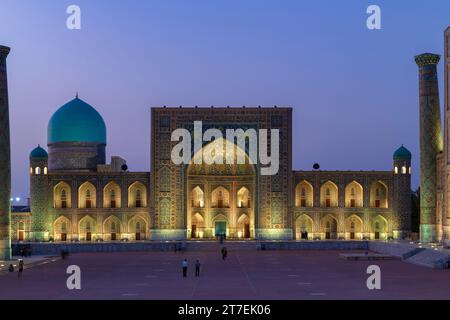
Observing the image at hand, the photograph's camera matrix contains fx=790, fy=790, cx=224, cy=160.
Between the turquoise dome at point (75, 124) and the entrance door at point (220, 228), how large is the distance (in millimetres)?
9470

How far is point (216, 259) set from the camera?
106 feet

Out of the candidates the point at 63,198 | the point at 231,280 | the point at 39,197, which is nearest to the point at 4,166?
the point at 231,280

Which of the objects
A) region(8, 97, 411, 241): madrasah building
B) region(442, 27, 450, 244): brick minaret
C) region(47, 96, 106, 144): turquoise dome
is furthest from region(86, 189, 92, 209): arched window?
region(442, 27, 450, 244): brick minaret

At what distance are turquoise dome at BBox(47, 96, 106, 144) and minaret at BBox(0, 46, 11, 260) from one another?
18.3 meters

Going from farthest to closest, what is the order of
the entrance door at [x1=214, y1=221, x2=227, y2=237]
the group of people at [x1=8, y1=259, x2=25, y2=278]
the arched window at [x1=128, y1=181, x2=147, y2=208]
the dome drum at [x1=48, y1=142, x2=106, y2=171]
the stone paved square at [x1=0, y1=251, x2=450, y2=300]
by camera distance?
1. the dome drum at [x1=48, y1=142, x2=106, y2=171]
2. the entrance door at [x1=214, y1=221, x2=227, y2=237]
3. the arched window at [x1=128, y1=181, x2=147, y2=208]
4. the group of people at [x1=8, y1=259, x2=25, y2=278]
5. the stone paved square at [x1=0, y1=251, x2=450, y2=300]

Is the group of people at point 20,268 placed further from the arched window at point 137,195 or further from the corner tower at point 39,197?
the arched window at point 137,195

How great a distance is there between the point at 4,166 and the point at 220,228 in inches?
722

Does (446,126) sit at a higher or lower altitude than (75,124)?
lower

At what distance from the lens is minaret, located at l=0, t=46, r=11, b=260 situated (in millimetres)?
29516

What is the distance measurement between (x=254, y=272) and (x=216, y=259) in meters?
7.06

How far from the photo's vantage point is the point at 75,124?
158 feet

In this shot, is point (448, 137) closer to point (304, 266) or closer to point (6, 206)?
point (304, 266)

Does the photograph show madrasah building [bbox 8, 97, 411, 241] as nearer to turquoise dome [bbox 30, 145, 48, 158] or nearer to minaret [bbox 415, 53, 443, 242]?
turquoise dome [bbox 30, 145, 48, 158]

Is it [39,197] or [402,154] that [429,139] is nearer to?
[402,154]
